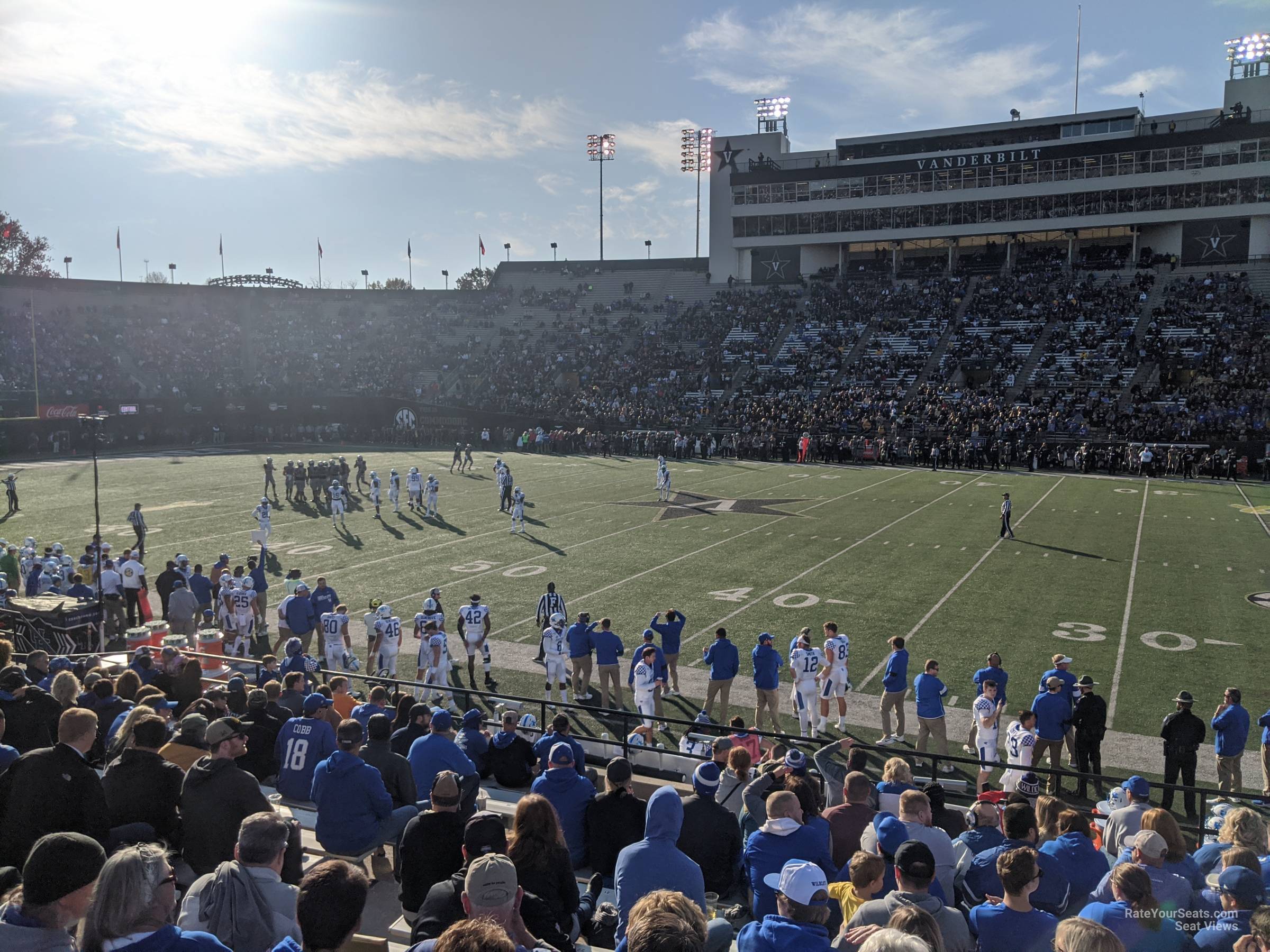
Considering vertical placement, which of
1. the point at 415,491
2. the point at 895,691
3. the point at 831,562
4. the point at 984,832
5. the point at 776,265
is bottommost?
the point at 895,691

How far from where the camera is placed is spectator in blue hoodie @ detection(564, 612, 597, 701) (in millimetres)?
12555

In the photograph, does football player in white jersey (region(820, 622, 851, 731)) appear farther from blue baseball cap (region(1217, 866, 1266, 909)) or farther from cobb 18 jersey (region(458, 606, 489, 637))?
blue baseball cap (region(1217, 866, 1266, 909))

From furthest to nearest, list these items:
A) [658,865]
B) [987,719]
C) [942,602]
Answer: [942,602] → [987,719] → [658,865]

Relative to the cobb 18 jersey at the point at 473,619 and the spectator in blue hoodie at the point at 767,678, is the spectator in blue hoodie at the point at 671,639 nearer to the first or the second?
the spectator in blue hoodie at the point at 767,678

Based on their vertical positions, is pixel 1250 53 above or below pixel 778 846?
above

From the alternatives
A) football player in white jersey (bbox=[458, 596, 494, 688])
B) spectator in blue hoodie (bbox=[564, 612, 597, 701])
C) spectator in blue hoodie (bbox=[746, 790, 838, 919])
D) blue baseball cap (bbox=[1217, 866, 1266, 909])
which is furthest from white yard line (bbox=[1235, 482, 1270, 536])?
spectator in blue hoodie (bbox=[746, 790, 838, 919])

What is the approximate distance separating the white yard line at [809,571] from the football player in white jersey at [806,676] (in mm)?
3512

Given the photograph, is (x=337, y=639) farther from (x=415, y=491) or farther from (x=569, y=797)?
(x=415, y=491)

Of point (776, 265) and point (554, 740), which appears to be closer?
point (554, 740)

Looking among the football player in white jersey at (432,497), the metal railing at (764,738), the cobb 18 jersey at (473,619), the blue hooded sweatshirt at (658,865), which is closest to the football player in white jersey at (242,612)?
the metal railing at (764,738)

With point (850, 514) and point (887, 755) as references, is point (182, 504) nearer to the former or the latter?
point (850, 514)

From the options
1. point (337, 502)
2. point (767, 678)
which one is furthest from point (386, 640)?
point (337, 502)

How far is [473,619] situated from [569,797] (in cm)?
777

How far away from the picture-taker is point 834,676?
460 inches
